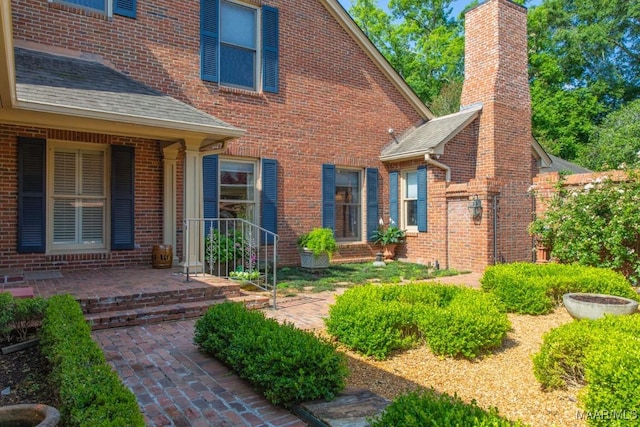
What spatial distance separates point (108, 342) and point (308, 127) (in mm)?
6829

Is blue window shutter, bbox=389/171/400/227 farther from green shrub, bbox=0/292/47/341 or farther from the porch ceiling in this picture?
green shrub, bbox=0/292/47/341

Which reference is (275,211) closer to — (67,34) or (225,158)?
(225,158)

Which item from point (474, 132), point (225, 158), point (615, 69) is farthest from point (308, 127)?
point (615, 69)

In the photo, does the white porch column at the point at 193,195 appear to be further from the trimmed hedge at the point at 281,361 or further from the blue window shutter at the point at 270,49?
the trimmed hedge at the point at 281,361

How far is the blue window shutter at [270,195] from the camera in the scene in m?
9.28

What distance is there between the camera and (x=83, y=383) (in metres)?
2.51

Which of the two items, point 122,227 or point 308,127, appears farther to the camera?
point 308,127

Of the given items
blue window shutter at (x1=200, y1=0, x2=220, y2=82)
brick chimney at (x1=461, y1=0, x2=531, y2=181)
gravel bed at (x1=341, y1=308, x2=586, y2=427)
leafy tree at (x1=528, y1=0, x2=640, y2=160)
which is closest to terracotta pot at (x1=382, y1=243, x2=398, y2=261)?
brick chimney at (x1=461, y1=0, x2=531, y2=181)

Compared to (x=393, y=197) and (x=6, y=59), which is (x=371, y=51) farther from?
(x=6, y=59)

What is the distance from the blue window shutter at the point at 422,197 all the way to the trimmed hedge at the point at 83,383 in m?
8.53

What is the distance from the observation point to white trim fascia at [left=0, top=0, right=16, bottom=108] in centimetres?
314

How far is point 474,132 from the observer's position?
11125 mm

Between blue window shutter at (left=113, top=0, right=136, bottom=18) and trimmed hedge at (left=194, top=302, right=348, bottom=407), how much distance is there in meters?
6.87

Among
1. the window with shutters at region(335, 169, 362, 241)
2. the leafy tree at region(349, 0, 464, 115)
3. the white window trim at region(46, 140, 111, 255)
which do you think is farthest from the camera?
the leafy tree at region(349, 0, 464, 115)
